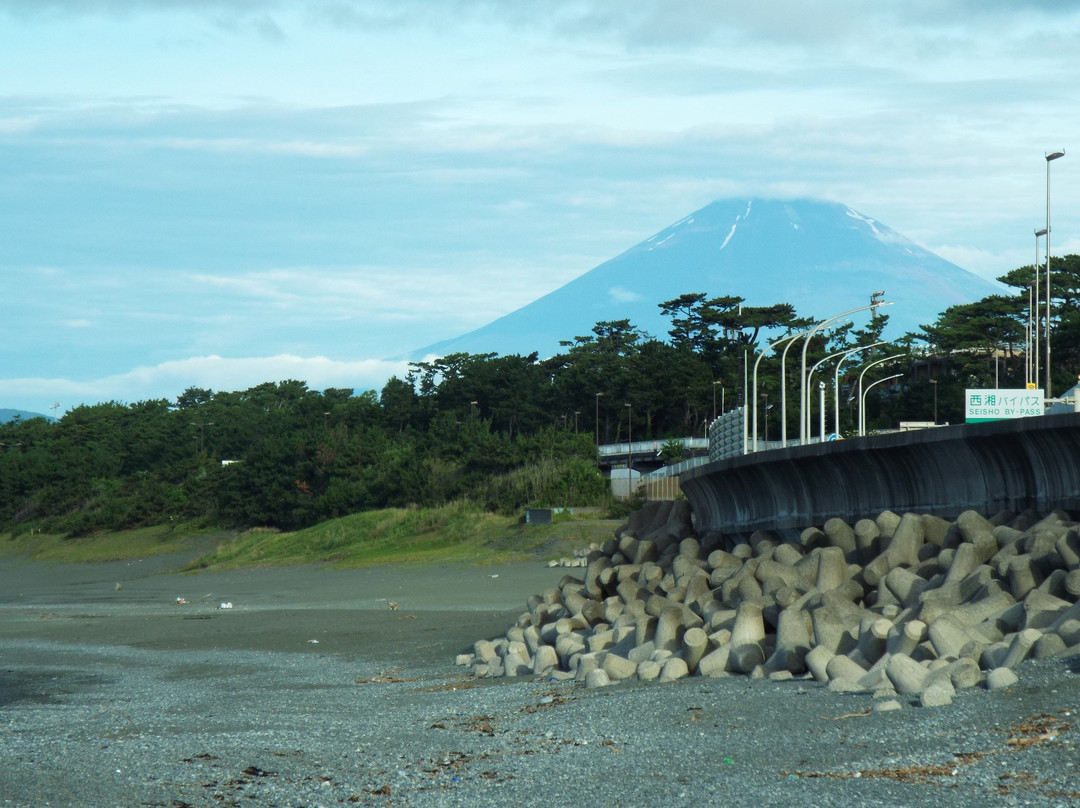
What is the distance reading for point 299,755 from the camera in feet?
31.1

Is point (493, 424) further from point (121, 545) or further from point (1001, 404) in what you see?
point (1001, 404)

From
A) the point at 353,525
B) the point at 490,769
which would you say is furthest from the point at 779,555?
the point at 353,525

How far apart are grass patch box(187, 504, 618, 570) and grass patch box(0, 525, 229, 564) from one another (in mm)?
7692

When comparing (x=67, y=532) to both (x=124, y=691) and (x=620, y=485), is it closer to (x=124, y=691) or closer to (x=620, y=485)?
(x=620, y=485)

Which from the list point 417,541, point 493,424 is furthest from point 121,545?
point 493,424

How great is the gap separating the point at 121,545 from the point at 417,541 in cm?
2933

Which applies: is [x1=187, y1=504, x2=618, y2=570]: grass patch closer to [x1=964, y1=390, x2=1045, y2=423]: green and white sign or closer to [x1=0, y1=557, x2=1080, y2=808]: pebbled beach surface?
[x1=964, y1=390, x2=1045, y2=423]: green and white sign

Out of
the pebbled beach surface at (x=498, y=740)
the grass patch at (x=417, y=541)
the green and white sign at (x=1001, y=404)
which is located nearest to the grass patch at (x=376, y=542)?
the grass patch at (x=417, y=541)

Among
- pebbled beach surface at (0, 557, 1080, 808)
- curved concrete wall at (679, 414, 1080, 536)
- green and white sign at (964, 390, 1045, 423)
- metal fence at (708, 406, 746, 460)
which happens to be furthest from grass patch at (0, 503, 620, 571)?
pebbled beach surface at (0, 557, 1080, 808)

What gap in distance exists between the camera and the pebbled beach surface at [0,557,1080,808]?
277 inches

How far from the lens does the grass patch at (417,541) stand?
45.2 m

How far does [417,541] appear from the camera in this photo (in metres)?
54.2

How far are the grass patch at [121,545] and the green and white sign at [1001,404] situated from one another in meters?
55.6

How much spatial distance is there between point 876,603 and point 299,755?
5377 mm
